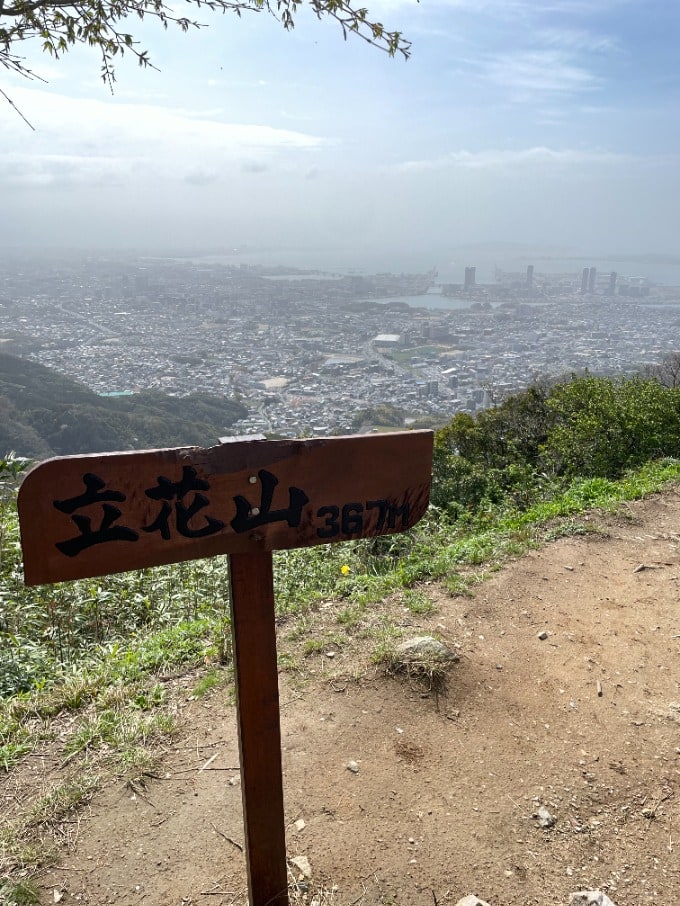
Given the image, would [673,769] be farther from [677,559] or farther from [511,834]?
[677,559]

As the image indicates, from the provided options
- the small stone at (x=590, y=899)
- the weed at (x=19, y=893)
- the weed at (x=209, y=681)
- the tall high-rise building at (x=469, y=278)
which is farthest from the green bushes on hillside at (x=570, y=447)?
the tall high-rise building at (x=469, y=278)

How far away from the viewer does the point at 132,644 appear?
3.74 meters

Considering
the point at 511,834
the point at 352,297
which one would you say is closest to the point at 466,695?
the point at 511,834

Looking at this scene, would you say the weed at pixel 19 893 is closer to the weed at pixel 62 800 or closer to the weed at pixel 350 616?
the weed at pixel 62 800

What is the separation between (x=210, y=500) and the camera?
1.50 metres

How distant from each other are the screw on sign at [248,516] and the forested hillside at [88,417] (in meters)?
7.35

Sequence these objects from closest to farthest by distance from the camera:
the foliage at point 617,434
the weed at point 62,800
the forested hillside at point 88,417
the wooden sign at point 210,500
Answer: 1. the wooden sign at point 210,500
2. the weed at point 62,800
3. the foliage at point 617,434
4. the forested hillside at point 88,417

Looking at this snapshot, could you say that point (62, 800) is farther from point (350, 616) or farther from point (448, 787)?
point (350, 616)

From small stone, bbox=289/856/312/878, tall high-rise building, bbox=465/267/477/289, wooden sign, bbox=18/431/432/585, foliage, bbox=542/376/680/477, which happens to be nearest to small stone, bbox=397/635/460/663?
small stone, bbox=289/856/312/878

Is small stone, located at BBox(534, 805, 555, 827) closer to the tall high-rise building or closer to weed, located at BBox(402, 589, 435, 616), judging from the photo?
weed, located at BBox(402, 589, 435, 616)

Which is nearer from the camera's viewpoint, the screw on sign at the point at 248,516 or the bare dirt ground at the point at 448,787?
the screw on sign at the point at 248,516

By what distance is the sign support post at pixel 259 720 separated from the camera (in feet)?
5.37

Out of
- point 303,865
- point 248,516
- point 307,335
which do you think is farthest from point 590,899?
point 307,335

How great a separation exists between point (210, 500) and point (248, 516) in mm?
104
